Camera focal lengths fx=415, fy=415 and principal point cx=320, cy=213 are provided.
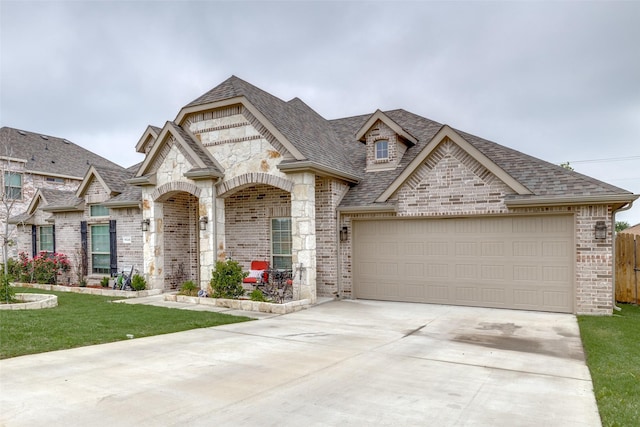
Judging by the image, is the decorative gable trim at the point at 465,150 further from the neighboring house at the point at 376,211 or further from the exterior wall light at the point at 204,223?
the exterior wall light at the point at 204,223

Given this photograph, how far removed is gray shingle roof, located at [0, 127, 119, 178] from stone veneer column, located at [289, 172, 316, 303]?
1968 cm

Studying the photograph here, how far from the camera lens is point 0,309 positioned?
34.5ft

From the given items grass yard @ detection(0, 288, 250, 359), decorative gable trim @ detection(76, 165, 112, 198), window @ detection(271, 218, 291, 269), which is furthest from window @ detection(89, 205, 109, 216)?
window @ detection(271, 218, 291, 269)

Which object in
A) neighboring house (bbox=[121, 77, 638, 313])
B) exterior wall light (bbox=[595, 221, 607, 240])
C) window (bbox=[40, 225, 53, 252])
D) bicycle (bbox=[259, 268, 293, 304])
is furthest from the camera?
window (bbox=[40, 225, 53, 252])

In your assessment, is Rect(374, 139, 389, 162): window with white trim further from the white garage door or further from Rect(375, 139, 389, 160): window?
the white garage door

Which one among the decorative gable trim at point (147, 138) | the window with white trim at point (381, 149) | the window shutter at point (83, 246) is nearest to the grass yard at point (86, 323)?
the window shutter at point (83, 246)

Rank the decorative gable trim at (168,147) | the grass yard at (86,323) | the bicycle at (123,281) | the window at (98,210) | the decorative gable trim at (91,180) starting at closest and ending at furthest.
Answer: the grass yard at (86,323), the decorative gable trim at (168,147), the bicycle at (123,281), the decorative gable trim at (91,180), the window at (98,210)

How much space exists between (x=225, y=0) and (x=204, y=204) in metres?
6.81

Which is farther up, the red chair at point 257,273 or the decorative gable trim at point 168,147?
the decorative gable trim at point 168,147

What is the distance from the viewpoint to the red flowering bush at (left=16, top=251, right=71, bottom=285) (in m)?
16.5

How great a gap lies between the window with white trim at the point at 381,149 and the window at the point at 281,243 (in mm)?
3653

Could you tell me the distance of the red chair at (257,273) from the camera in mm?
12602

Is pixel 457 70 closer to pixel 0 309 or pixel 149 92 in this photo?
pixel 149 92

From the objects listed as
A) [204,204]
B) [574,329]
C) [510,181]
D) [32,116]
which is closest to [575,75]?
[510,181]
